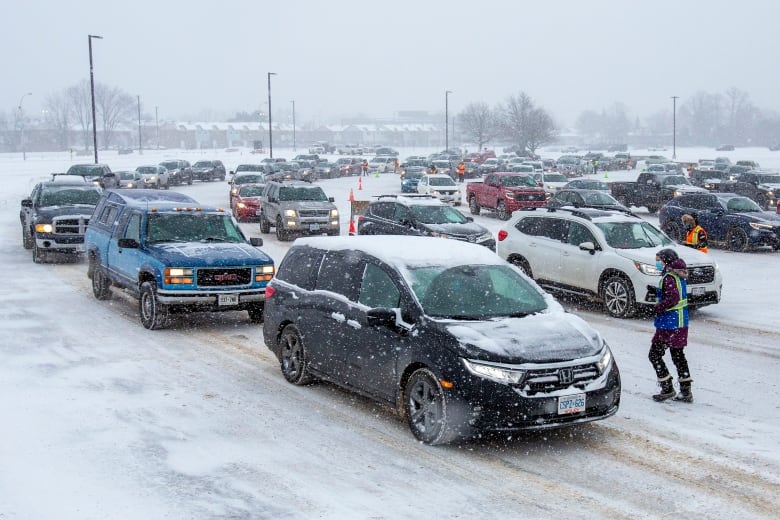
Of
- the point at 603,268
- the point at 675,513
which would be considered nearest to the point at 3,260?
the point at 603,268

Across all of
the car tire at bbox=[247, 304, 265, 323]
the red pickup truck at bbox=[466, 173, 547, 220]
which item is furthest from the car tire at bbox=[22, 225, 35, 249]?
the red pickup truck at bbox=[466, 173, 547, 220]

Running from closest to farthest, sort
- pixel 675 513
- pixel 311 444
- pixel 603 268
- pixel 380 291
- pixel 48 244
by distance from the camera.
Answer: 1. pixel 675 513
2. pixel 311 444
3. pixel 380 291
4. pixel 603 268
5. pixel 48 244

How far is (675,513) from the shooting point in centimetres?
621

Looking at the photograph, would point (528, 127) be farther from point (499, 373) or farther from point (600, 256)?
point (499, 373)

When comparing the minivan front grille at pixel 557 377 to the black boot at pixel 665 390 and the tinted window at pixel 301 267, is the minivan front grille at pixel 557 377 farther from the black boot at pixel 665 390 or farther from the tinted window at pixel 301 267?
the tinted window at pixel 301 267

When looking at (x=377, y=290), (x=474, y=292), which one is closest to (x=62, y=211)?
(x=377, y=290)

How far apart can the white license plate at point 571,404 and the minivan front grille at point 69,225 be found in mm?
16022

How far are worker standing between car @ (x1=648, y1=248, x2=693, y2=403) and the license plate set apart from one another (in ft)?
20.6

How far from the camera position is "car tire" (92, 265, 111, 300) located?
15.6m

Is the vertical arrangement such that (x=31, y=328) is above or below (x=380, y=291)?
below

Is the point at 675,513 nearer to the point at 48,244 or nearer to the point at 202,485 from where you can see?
the point at 202,485

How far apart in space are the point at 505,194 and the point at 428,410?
86.3 ft

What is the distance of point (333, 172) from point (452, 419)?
64.2 meters

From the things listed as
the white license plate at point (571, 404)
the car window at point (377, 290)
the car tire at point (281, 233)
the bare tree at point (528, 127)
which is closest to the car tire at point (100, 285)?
the car window at point (377, 290)
